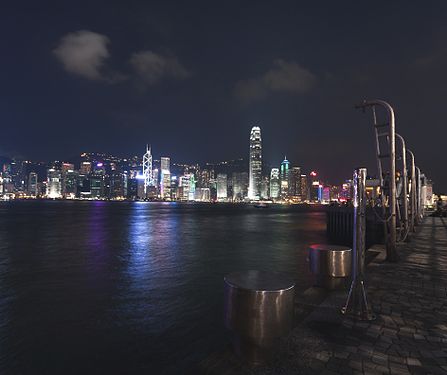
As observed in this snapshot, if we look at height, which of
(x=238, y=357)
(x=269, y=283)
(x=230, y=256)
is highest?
(x=269, y=283)

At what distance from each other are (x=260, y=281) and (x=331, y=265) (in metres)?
4.35

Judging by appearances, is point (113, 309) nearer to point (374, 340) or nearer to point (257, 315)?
point (257, 315)

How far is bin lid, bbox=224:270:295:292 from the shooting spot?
5.24 m

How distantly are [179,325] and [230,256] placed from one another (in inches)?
682

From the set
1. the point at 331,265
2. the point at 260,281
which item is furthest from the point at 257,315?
the point at 331,265

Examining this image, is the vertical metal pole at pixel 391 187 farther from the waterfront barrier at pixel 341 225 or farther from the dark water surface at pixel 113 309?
the waterfront barrier at pixel 341 225

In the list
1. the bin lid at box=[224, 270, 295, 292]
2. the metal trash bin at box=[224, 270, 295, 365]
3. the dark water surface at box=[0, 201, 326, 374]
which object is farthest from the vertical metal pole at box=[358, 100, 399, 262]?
the metal trash bin at box=[224, 270, 295, 365]

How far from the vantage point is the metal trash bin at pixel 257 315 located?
5066mm

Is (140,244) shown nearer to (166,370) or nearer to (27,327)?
(27,327)

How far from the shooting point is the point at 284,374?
482 centimetres

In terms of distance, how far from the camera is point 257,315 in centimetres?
507

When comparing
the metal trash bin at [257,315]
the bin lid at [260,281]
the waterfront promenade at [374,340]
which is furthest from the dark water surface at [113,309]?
the bin lid at [260,281]

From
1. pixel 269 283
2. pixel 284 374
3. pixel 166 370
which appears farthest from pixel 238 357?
pixel 166 370

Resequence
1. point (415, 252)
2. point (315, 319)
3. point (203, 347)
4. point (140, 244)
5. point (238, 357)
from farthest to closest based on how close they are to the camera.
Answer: point (140, 244), point (415, 252), point (203, 347), point (315, 319), point (238, 357)
